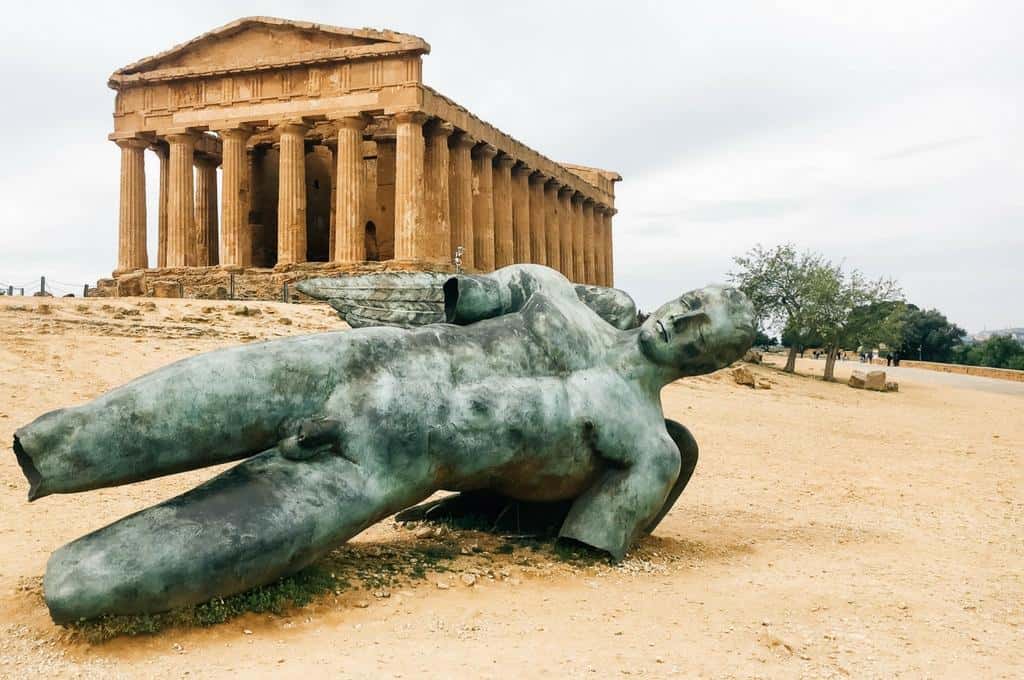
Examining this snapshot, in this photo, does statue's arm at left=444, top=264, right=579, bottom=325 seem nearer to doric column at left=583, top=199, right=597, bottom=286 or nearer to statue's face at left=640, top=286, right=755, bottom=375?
statue's face at left=640, top=286, right=755, bottom=375

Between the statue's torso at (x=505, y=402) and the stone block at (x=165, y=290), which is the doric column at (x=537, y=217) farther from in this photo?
the statue's torso at (x=505, y=402)

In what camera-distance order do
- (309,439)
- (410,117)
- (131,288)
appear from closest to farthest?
(309,439), (131,288), (410,117)

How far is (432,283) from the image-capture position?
5.45 m

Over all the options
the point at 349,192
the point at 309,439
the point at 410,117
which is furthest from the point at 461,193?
the point at 309,439

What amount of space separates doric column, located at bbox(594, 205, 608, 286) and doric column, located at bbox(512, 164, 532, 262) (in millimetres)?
10888

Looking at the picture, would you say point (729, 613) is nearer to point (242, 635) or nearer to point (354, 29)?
point (242, 635)

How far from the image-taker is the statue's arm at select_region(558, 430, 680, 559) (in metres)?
5.17

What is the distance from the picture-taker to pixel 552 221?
42.1m

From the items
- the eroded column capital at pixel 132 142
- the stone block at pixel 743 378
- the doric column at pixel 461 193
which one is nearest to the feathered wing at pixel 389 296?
the stone block at pixel 743 378

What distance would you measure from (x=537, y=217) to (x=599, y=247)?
9.88 metres

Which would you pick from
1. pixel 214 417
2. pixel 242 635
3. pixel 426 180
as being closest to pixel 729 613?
pixel 242 635

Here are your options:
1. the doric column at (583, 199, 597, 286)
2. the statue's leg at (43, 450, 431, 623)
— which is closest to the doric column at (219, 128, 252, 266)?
the doric column at (583, 199, 597, 286)

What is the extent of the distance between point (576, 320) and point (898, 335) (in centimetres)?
3689

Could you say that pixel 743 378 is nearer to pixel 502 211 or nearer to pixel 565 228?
pixel 502 211
